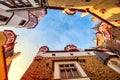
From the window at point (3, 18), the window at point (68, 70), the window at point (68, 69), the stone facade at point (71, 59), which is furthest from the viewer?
the window at point (3, 18)

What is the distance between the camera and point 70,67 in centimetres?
1563

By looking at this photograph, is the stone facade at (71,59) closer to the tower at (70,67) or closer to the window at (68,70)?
the tower at (70,67)

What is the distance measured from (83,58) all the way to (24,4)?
309 inches

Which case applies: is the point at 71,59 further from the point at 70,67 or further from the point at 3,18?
the point at 3,18

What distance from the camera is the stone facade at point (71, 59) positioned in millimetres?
13648

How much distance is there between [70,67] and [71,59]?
2.03 metres

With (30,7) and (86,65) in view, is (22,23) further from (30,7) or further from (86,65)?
(86,65)

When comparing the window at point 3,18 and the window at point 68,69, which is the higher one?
the window at point 3,18

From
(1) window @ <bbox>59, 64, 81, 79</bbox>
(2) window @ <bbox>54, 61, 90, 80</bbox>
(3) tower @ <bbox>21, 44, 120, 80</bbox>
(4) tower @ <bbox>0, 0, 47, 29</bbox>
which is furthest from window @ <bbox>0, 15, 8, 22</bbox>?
(1) window @ <bbox>59, 64, 81, 79</bbox>

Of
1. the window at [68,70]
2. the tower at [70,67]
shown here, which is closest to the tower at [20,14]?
the tower at [70,67]

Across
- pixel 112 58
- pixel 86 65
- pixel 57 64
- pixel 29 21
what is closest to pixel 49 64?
pixel 57 64

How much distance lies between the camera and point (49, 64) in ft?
55.7

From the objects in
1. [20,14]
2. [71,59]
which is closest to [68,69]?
[71,59]

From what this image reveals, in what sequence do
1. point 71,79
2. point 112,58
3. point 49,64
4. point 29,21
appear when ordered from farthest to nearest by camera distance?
1. point 29,21
2. point 49,64
3. point 112,58
4. point 71,79
